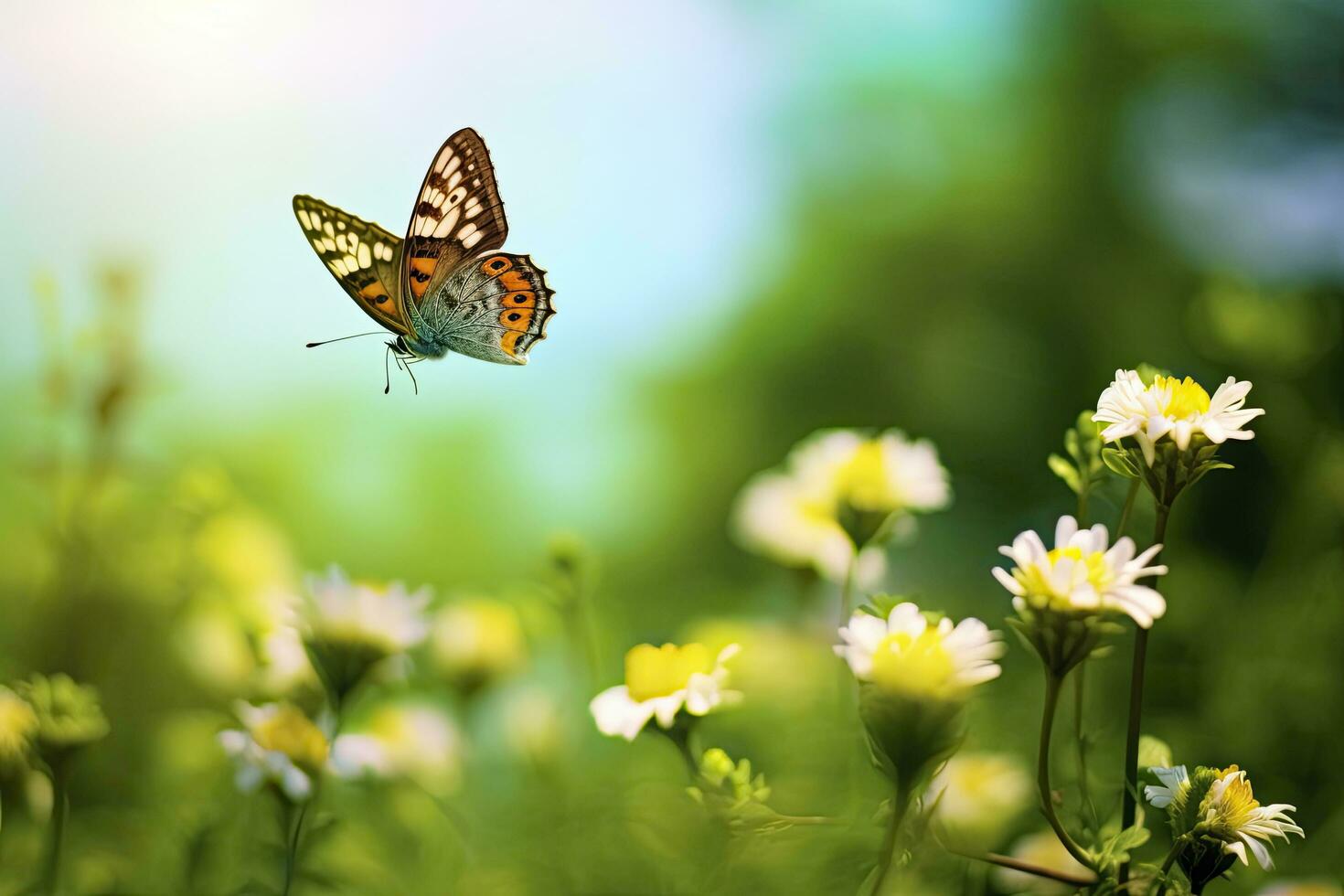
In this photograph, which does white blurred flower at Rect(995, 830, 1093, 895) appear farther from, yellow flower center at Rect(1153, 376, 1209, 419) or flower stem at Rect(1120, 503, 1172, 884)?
yellow flower center at Rect(1153, 376, 1209, 419)

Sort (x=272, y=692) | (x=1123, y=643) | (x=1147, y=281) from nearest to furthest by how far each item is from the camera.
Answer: (x=272, y=692)
(x=1123, y=643)
(x=1147, y=281)

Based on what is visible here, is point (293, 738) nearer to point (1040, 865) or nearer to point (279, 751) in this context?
point (279, 751)

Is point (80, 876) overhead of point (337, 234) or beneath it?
beneath

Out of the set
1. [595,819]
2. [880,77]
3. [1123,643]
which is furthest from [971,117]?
[595,819]

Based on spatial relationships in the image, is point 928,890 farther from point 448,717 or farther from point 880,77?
point 880,77

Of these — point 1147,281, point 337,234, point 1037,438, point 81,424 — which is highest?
point 337,234

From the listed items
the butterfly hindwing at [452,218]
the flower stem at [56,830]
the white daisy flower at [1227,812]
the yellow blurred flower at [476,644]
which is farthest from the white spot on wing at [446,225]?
the white daisy flower at [1227,812]
